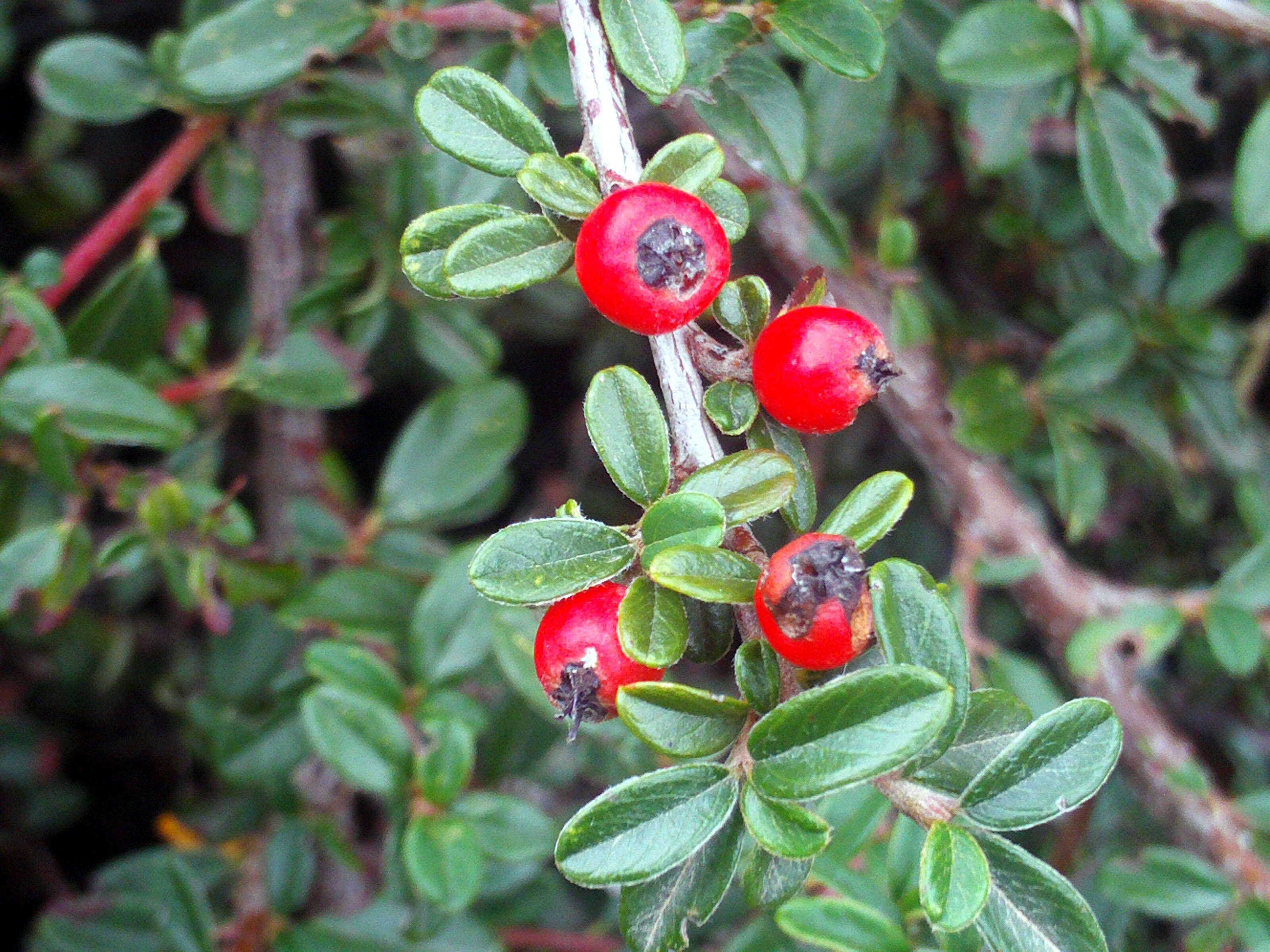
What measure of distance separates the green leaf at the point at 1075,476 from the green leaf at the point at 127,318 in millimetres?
1875

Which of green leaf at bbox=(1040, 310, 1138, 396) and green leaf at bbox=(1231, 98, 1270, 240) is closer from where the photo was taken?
green leaf at bbox=(1231, 98, 1270, 240)

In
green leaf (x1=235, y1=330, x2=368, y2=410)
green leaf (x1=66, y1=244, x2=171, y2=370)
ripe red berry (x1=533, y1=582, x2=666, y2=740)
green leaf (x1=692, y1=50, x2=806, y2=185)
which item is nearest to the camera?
ripe red berry (x1=533, y1=582, x2=666, y2=740)

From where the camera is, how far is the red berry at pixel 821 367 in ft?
3.47

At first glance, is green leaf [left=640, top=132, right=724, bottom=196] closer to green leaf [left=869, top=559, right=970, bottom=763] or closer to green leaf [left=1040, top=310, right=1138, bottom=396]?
green leaf [left=869, top=559, right=970, bottom=763]

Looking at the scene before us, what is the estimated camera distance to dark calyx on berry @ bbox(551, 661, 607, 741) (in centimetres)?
103

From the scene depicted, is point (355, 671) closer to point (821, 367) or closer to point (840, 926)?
point (840, 926)

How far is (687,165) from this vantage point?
114cm

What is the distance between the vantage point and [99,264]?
284 cm

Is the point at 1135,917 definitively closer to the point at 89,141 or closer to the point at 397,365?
the point at 397,365

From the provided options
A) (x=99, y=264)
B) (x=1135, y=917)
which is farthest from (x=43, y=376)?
(x=1135, y=917)

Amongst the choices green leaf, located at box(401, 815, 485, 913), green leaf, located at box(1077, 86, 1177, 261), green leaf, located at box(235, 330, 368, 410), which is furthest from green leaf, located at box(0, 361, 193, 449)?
green leaf, located at box(1077, 86, 1177, 261)

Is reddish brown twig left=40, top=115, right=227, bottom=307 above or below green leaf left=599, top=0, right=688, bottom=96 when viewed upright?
below

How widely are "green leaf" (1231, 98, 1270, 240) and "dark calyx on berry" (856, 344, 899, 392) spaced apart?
3.81 feet

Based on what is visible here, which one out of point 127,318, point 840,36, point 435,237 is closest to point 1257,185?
point 840,36
